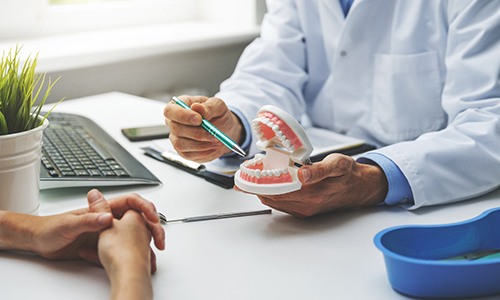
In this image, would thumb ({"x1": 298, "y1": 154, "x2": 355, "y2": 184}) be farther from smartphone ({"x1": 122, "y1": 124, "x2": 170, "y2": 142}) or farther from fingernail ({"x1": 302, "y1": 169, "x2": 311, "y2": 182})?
smartphone ({"x1": 122, "y1": 124, "x2": 170, "y2": 142})

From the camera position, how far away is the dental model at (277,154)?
96cm

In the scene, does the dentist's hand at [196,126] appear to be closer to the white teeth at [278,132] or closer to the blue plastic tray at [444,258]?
the white teeth at [278,132]

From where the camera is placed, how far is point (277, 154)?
100 cm

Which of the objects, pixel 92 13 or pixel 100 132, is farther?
pixel 92 13

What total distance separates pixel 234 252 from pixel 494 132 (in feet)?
1.61

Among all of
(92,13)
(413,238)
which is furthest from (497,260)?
(92,13)

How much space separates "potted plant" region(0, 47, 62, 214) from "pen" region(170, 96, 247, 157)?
275 millimetres

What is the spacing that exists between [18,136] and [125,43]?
47.8 inches

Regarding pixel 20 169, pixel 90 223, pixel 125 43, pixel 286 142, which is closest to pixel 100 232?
pixel 90 223

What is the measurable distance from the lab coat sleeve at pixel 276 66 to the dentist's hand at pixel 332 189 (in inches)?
17.4

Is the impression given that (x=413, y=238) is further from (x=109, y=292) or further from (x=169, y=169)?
(x=169, y=169)

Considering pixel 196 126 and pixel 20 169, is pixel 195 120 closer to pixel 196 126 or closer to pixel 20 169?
pixel 196 126

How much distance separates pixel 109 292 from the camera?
2.67ft

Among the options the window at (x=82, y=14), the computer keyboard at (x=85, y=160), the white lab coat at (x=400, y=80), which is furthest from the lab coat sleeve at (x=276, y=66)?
the window at (x=82, y=14)
